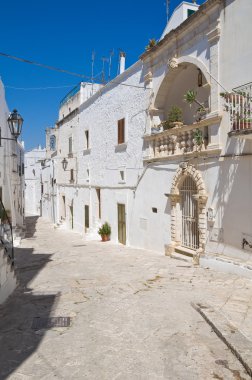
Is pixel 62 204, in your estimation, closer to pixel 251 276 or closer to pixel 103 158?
pixel 103 158

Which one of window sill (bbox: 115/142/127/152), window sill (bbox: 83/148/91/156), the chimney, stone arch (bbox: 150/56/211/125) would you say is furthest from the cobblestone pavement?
the chimney

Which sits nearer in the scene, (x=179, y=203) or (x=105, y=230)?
(x=179, y=203)

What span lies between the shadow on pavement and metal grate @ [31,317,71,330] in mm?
97

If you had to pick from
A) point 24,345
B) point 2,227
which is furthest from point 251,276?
point 2,227

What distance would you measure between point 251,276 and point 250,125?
3.50 meters

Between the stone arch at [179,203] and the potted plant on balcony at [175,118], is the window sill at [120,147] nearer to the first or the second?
the potted plant on balcony at [175,118]

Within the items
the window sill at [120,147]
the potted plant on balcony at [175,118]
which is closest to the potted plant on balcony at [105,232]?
the window sill at [120,147]

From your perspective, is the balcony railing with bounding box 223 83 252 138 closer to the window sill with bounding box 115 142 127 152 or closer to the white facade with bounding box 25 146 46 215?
the window sill with bounding box 115 142 127 152

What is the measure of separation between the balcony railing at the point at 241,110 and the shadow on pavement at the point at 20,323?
5536 mm

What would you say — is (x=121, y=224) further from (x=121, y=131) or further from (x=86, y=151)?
(x=86, y=151)

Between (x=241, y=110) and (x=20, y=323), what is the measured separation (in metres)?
6.59

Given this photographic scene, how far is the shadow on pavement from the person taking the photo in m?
4.51

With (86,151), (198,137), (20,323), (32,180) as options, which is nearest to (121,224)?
(86,151)

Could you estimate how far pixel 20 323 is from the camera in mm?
5758
